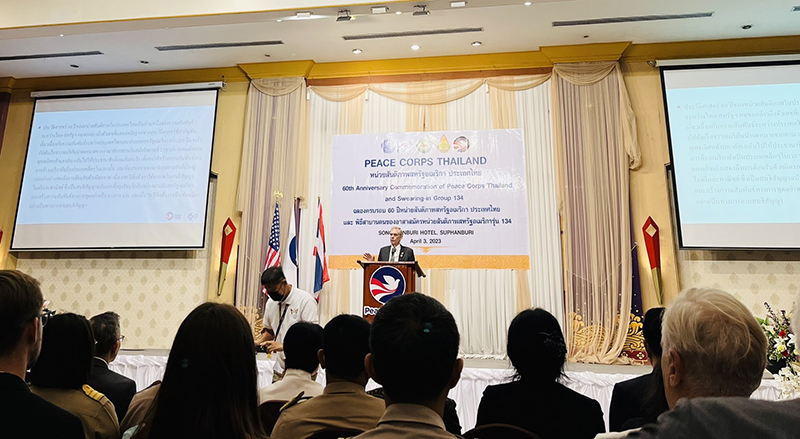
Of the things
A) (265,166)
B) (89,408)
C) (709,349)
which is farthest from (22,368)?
(265,166)

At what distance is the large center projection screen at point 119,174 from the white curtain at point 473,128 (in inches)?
61.3

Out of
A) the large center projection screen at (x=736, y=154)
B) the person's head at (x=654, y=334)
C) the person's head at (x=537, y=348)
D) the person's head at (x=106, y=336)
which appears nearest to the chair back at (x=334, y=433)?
the person's head at (x=537, y=348)

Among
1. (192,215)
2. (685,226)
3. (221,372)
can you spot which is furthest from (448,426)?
(192,215)

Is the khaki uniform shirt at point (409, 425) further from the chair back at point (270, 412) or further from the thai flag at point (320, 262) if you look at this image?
the thai flag at point (320, 262)

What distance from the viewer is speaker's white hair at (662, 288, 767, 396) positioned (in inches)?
38.7

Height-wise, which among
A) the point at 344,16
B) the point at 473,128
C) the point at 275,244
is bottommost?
the point at 275,244

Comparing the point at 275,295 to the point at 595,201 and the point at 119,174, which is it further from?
the point at 119,174

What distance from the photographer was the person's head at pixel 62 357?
5.05 feet

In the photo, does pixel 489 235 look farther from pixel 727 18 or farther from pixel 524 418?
pixel 524 418

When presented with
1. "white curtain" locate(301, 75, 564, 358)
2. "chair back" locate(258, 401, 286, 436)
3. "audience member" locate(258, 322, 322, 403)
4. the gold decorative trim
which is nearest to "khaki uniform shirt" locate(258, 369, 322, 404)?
"audience member" locate(258, 322, 322, 403)

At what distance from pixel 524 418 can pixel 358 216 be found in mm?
4781

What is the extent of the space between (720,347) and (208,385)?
104 cm

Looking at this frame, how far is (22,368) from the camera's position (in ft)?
4.12

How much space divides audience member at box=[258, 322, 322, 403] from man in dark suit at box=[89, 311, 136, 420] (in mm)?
502
